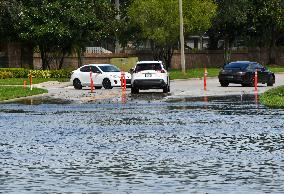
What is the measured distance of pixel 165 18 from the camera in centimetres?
8500

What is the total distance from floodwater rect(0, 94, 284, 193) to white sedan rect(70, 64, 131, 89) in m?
21.0

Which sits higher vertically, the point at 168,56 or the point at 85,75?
the point at 168,56

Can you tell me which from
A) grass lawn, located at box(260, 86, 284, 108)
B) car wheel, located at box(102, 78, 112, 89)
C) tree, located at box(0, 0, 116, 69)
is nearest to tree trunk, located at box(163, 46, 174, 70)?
tree, located at box(0, 0, 116, 69)

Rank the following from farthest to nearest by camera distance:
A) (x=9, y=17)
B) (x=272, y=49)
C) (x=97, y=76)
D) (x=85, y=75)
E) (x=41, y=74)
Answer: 1. (x=272, y=49)
2. (x=9, y=17)
3. (x=41, y=74)
4. (x=85, y=75)
5. (x=97, y=76)

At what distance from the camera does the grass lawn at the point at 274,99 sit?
34.4 m

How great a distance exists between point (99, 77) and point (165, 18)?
30974mm

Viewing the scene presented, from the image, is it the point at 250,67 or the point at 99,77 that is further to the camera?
the point at 250,67

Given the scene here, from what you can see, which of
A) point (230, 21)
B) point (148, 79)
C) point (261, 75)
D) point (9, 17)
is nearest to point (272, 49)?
point (230, 21)

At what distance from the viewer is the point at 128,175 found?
15414mm

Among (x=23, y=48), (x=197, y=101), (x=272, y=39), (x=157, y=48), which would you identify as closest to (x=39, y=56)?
(x=23, y=48)

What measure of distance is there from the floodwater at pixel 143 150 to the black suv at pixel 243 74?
843 inches

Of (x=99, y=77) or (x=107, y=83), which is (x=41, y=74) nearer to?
(x=99, y=77)

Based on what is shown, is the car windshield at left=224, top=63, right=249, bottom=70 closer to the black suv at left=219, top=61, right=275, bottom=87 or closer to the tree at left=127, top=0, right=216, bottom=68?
the black suv at left=219, top=61, right=275, bottom=87

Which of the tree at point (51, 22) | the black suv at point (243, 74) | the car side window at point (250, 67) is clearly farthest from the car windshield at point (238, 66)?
the tree at point (51, 22)
